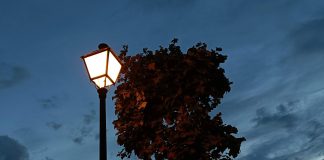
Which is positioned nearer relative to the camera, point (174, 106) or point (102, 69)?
point (102, 69)

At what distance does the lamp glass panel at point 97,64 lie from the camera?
8250mm

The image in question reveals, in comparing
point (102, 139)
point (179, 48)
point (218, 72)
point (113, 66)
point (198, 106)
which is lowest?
point (102, 139)

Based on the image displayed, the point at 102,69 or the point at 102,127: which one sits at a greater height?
the point at 102,69

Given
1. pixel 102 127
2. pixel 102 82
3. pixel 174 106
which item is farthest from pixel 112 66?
pixel 174 106

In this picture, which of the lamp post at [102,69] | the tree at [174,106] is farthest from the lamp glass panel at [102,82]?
the tree at [174,106]

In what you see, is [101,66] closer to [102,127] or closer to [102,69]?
[102,69]

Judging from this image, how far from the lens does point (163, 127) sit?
11758 millimetres

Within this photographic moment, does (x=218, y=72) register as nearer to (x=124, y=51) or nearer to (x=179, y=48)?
(x=179, y=48)

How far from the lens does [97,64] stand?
8.30 metres

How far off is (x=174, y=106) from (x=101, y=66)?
12.6 ft

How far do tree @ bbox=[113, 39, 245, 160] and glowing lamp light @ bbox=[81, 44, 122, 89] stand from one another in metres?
3.45

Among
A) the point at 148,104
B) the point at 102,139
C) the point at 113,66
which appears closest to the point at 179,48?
the point at 148,104

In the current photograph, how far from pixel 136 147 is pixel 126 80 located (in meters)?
1.91

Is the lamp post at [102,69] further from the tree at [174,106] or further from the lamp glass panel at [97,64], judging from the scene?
the tree at [174,106]
